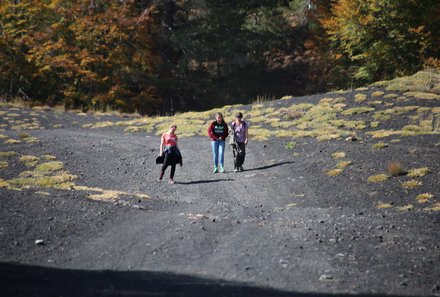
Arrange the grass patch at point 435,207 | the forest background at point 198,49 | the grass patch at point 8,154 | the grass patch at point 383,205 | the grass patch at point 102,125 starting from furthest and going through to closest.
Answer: the forest background at point 198,49, the grass patch at point 102,125, the grass patch at point 8,154, the grass patch at point 383,205, the grass patch at point 435,207

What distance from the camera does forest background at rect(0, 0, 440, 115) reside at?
33031 mm

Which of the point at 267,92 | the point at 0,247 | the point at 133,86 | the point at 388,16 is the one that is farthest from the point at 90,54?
the point at 0,247

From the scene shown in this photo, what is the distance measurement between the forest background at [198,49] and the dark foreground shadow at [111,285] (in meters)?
26.3

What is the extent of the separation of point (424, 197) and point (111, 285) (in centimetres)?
875

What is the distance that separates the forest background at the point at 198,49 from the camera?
33.0 m

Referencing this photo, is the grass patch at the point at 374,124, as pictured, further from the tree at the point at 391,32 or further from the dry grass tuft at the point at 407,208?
the tree at the point at 391,32

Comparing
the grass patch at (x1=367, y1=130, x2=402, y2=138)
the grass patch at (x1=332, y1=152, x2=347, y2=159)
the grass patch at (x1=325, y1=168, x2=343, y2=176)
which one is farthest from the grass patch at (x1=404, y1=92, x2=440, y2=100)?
the grass patch at (x1=325, y1=168, x2=343, y2=176)

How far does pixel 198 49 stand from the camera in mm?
37531

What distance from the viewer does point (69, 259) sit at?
28.0 feet

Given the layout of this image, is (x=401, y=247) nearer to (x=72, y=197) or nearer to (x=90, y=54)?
(x=72, y=197)

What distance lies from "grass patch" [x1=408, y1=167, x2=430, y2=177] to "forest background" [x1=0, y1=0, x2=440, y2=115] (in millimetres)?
17158

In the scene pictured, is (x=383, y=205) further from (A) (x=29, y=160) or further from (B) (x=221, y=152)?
(A) (x=29, y=160)

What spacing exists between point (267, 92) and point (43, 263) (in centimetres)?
3446

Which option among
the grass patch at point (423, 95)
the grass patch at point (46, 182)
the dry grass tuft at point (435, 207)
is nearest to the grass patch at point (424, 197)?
the dry grass tuft at point (435, 207)
